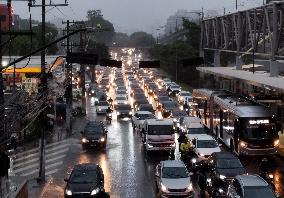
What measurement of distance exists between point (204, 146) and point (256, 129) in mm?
2894

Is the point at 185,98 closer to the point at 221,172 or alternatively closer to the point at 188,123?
the point at 188,123

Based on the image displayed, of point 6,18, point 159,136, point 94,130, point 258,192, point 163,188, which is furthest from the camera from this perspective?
point 6,18

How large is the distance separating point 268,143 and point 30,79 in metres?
33.6

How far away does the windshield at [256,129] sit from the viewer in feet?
104

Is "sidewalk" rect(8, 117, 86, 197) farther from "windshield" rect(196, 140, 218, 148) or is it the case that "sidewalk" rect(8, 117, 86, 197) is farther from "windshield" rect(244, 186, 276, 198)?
"windshield" rect(196, 140, 218, 148)

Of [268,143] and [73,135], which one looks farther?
[73,135]

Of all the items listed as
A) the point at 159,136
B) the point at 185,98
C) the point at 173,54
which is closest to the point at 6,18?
the point at 185,98

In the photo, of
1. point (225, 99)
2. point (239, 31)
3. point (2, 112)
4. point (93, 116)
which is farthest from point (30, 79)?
point (2, 112)

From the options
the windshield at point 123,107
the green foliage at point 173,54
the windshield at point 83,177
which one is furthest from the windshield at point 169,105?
the green foliage at point 173,54

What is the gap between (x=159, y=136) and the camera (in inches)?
1388

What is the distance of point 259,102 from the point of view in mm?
36406

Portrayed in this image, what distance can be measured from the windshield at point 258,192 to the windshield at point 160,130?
16.2 metres

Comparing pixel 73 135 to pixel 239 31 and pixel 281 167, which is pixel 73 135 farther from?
pixel 281 167

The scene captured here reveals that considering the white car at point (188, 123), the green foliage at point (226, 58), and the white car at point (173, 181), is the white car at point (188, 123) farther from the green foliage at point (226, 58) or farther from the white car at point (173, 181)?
the green foliage at point (226, 58)
